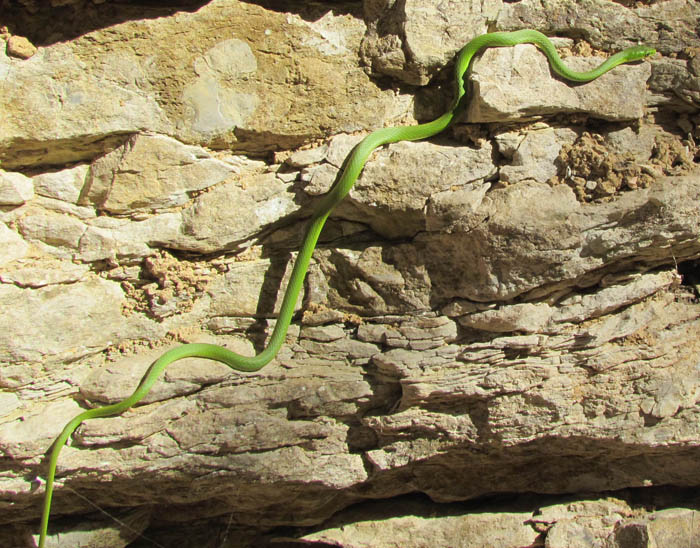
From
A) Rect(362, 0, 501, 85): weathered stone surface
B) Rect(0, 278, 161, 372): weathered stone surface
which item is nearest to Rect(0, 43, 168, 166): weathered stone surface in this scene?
Rect(0, 278, 161, 372): weathered stone surface

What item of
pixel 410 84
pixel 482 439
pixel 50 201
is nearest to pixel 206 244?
pixel 50 201

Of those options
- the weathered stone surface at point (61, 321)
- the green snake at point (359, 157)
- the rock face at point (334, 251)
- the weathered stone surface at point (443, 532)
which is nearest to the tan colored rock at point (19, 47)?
the rock face at point (334, 251)

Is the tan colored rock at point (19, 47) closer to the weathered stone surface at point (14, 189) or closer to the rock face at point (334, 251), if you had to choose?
the rock face at point (334, 251)

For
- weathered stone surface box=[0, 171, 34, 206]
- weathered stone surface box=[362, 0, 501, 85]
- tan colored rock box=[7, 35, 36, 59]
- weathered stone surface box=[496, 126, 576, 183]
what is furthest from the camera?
weathered stone surface box=[362, 0, 501, 85]

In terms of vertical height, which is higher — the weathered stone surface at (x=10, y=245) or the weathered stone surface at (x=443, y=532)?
the weathered stone surface at (x=10, y=245)

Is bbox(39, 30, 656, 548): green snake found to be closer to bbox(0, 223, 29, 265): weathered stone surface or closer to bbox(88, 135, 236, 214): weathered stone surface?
bbox(88, 135, 236, 214): weathered stone surface

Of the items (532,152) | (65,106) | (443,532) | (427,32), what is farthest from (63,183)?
(443,532)

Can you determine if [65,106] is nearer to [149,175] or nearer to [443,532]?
[149,175]
